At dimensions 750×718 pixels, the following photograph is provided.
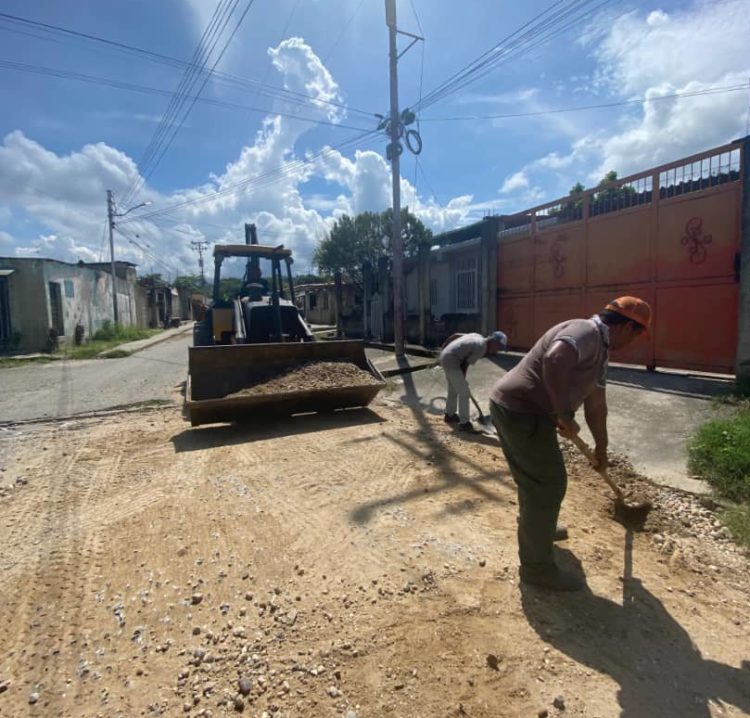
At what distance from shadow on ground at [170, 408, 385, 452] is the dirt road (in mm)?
997

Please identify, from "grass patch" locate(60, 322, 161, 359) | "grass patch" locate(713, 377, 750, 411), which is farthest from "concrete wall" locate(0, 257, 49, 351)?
"grass patch" locate(713, 377, 750, 411)

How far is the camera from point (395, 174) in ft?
33.4

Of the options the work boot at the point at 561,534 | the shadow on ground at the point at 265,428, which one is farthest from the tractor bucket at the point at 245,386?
the work boot at the point at 561,534

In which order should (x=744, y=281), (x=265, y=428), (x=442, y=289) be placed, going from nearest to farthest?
(x=265, y=428) → (x=744, y=281) → (x=442, y=289)

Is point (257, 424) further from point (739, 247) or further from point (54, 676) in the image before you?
point (739, 247)

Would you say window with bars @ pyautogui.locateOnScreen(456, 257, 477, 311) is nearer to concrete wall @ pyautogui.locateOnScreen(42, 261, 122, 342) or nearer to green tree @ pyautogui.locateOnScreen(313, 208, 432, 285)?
green tree @ pyautogui.locateOnScreen(313, 208, 432, 285)

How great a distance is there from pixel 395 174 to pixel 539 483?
9.22m

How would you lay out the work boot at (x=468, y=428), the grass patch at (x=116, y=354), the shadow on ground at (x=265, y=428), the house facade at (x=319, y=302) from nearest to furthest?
the shadow on ground at (x=265, y=428)
the work boot at (x=468, y=428)
the grass patch at (x=116, y=354)
the house facade at (x=319, y=302)

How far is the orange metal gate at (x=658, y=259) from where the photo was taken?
20.0 ft

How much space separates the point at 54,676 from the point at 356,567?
1.37 meters

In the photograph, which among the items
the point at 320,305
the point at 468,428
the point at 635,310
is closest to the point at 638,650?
the point at 635,310

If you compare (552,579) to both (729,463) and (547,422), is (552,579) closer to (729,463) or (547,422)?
(547,422)

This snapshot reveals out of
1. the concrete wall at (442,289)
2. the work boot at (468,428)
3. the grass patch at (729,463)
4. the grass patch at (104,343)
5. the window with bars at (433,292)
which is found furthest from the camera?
the grass patch at (104,343)

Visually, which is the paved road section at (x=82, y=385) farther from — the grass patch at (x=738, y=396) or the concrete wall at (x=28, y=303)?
the grass patch at (x=738, y=396)
